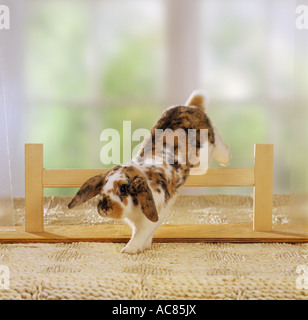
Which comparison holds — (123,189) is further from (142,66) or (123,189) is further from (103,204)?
(142,66)

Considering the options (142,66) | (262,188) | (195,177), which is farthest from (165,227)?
(142,66)

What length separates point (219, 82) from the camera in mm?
2096

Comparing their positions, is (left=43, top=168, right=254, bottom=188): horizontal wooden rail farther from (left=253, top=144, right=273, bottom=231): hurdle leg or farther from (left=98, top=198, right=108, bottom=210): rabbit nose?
(left=98, top=198, right=108, bottom=210): rabbit nose

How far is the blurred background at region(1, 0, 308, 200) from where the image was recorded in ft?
6.69

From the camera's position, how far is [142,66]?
82.4 inches

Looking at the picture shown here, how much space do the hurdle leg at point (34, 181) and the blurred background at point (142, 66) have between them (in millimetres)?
748

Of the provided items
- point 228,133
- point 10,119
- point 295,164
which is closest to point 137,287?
point 295,164

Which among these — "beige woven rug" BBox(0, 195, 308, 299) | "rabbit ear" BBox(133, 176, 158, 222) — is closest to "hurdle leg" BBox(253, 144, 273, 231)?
"beige woven rug" BBox(0, 195, 308, 299)

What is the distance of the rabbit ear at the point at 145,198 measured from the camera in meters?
0.97

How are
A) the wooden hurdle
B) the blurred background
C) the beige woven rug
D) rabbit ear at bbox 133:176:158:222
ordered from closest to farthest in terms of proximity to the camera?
the beige woven rug → rabbit ear at bbox 133:176:158:222 → the wooden hurdle → the blurred background

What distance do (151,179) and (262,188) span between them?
416 mm

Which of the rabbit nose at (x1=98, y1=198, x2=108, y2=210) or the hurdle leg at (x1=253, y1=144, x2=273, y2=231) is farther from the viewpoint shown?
the hurdle leg at (x1=253, y1=144, x2=273, y2=231)

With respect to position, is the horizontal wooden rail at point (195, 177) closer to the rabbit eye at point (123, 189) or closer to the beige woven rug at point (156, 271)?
the beige woven rug at point (156, 271)
